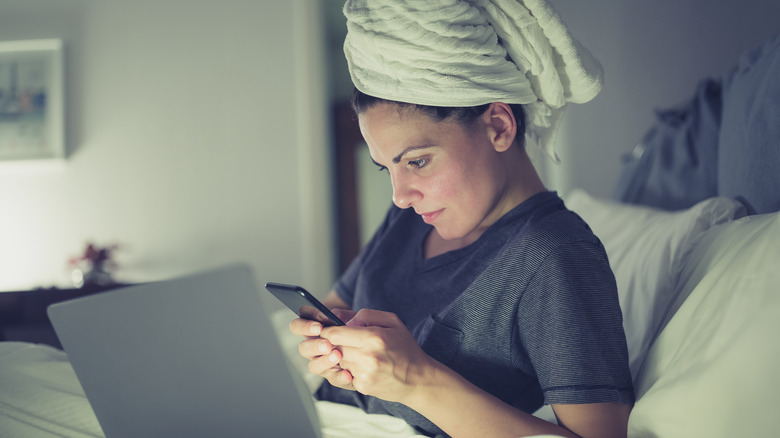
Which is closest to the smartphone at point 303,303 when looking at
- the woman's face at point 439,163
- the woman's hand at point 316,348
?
the woman's hand at point 316,348

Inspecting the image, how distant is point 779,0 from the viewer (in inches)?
67.9

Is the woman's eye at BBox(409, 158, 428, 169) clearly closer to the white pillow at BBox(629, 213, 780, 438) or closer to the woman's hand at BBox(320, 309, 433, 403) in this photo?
the woman's hand at BBox(320, 309, 433, 403)

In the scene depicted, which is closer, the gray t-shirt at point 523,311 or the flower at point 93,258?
the gray t-shirt at point 523,311

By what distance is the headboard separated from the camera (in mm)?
814

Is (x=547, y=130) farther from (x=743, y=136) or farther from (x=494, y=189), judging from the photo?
(x=743, y=136)

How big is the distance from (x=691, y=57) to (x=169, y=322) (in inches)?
83.9

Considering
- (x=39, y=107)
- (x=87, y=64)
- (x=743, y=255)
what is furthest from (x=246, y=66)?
(x=743, y=255)

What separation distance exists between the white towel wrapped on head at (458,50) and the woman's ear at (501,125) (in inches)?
1.0

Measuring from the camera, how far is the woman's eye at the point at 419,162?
742mm

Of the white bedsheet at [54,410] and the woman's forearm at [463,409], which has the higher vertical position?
the woman's forearm at [463,409]

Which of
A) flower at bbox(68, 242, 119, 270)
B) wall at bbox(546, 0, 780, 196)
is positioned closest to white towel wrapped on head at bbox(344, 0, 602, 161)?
wall at bbox(546, 0, 780, 196)

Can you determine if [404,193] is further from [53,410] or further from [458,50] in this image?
[53,410]

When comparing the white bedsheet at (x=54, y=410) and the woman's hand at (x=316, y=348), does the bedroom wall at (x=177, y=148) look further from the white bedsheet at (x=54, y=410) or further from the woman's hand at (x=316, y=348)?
the woman's hand at (x=316, y=348)

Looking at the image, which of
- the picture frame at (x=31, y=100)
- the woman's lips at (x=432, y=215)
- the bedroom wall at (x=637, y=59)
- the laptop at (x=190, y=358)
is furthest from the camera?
the picture frame at (x=31, y=100)
